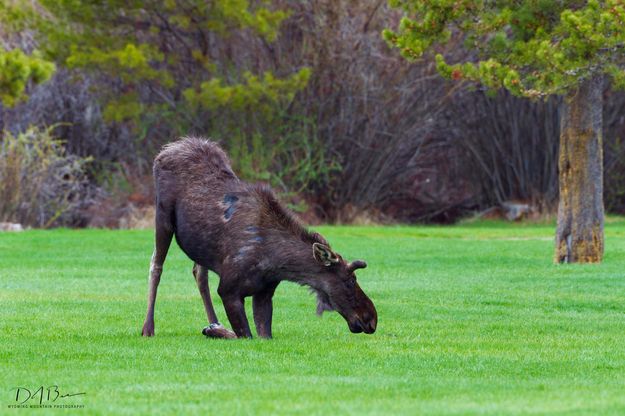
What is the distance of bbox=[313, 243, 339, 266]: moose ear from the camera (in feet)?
36.7

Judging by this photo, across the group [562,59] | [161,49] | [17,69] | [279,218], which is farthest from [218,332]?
[161,49]

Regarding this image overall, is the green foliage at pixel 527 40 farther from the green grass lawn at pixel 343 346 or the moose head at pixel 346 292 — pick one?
the moose head at pixel 346 292

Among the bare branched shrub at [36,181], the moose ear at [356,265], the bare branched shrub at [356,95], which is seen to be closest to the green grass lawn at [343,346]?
the moose ear at [356,265]

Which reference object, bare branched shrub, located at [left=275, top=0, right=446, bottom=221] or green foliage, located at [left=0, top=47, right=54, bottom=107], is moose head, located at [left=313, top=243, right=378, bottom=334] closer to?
green foliage, located at [left=0, top=47, right=54, bottom=107]

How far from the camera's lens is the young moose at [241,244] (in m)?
11.3

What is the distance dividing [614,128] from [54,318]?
29.0 meters

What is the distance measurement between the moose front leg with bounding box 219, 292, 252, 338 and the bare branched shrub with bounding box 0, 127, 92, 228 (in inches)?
814

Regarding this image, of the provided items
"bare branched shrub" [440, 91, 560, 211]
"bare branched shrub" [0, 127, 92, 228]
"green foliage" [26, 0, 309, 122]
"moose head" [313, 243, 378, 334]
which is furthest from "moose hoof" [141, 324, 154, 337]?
"bare branched shrub" [440, 91, 560, 211]

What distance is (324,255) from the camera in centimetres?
1124

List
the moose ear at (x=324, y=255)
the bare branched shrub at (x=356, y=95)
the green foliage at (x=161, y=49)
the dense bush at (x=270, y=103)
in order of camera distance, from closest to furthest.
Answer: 1. the moose ear at (x=324, y=255)
2. the green foliage at (x=161, y=49)
3. the dense bush at (x=270, y=103)
4. the bare branched shrub at (x=356, y=95)

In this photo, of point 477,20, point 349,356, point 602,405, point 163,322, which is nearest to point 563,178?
point 477,20

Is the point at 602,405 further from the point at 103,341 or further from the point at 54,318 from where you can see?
the point at 54,318

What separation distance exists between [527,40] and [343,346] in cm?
927

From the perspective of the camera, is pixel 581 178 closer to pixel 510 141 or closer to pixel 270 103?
pixel 270 103
